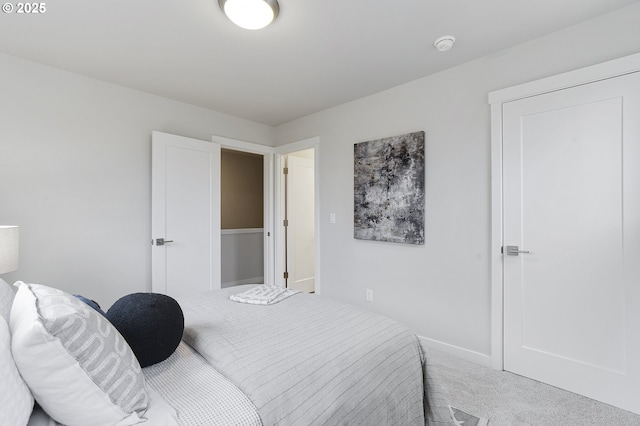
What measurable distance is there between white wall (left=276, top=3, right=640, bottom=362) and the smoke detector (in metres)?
0.42

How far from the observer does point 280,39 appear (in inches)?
82.9

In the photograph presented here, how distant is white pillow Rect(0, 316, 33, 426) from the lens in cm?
67

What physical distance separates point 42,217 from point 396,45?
3.11m

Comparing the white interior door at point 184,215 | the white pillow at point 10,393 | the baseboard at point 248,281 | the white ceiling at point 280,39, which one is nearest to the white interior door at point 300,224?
the baseboard at point 248,281

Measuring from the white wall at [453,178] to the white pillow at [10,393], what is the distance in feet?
8.53

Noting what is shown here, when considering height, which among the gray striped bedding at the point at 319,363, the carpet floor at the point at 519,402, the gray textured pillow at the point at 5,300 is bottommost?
the carpet floor at the point at 519,402

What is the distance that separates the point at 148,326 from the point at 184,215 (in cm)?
227

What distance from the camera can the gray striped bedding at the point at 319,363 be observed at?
3.32ft

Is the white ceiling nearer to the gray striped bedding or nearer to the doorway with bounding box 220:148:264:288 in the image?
the gray striped bedding

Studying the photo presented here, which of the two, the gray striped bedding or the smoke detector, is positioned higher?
the smoke detector

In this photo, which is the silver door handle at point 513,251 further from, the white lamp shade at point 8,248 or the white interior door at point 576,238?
the white lamp shade at point 8,248

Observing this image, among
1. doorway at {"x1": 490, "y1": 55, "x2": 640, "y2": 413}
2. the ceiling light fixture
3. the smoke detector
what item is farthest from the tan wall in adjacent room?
doorway at {"x1": 490, "y1": 55, "x2": 640, "y2": 413}

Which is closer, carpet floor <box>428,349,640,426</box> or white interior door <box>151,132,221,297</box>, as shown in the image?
carpet floor <box>428,349,640,426</box>

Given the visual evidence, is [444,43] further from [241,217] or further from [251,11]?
[241,217]
